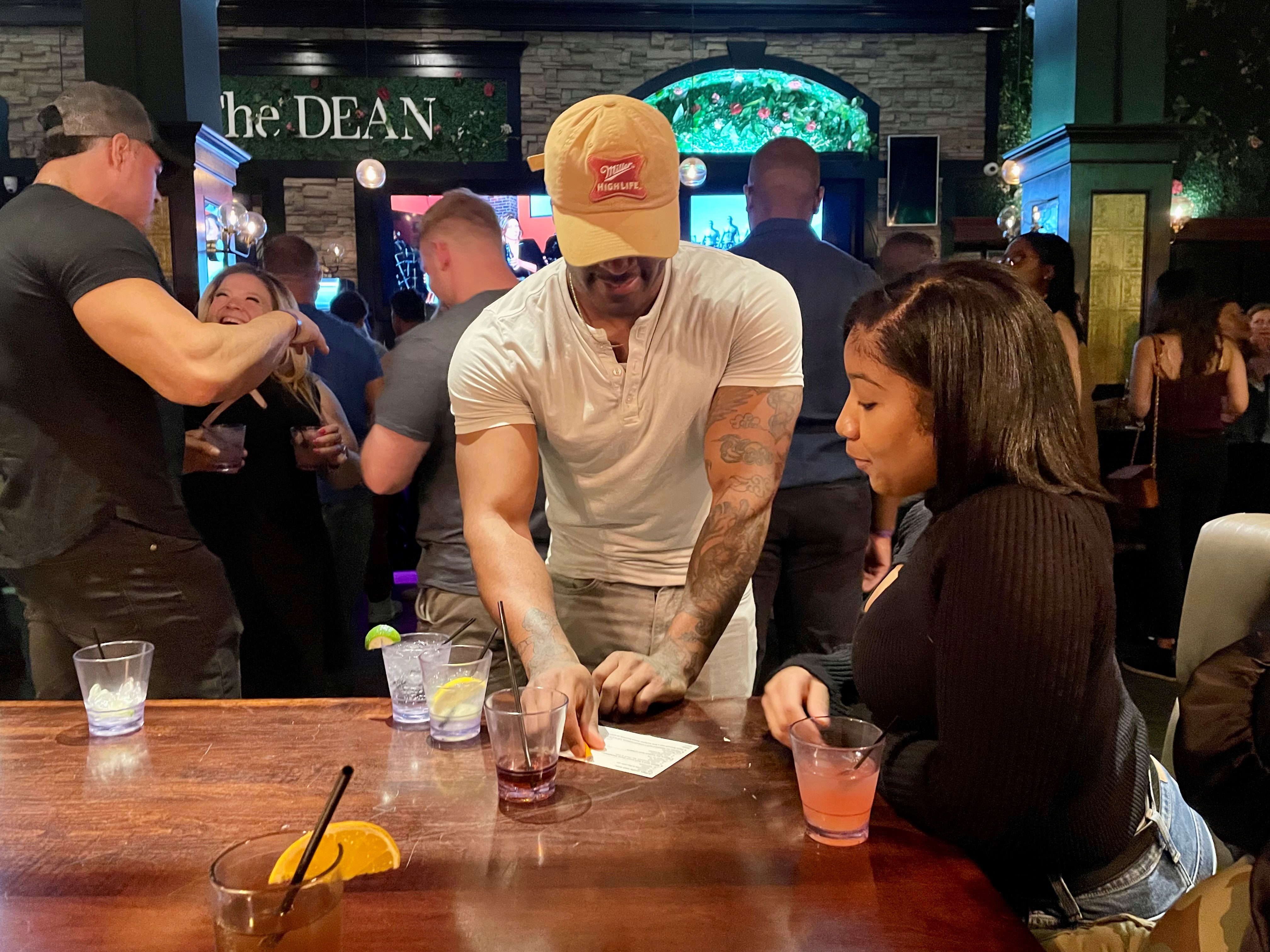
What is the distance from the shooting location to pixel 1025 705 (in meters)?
1.27

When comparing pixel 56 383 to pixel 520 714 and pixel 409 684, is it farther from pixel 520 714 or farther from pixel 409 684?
pixel 520 714

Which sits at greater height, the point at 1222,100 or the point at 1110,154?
the point at 1222,100

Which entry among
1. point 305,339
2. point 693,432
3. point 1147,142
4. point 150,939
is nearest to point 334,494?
point 305,339

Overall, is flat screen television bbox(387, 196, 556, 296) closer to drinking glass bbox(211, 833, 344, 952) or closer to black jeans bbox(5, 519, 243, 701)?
black jeans bbox(5, 519, 243, 701)

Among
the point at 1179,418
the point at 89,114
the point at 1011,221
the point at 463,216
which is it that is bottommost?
the point at 1179,418

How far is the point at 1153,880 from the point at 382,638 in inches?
46.4

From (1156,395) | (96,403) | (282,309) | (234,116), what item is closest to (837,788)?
(96,403)

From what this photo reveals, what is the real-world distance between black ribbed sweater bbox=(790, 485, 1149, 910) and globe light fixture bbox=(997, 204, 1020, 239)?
222 inches

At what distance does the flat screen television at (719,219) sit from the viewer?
954 centimetres

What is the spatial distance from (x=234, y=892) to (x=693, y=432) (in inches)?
54.6

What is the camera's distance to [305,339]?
3033 mm

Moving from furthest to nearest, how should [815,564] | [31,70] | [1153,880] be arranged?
1. [31,70]
2. [815,564]
3. [1153,880]

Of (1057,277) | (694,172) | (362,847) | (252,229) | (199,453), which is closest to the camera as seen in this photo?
(362,847)

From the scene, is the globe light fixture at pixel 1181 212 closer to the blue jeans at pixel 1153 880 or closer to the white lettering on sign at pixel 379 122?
the white lettering on sign at pixel 379 122
